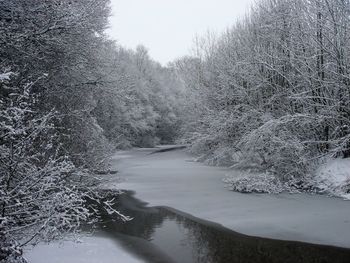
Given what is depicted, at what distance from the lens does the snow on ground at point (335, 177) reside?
15.0 m

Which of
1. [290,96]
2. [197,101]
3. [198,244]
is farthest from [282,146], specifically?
[197,101]

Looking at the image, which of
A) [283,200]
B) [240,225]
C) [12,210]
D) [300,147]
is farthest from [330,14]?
[12,210]

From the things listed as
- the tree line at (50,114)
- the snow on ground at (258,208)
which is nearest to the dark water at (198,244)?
the snow on ground at (258,208)

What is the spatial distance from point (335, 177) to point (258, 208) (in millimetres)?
4426

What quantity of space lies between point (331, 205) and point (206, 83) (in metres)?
17.2

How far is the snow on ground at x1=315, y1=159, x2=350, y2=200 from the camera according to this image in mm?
15008

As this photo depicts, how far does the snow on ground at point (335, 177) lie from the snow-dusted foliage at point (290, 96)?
48cm

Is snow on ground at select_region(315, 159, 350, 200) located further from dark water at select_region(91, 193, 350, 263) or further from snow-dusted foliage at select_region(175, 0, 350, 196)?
dark water at select_region(91, 193, 350, 263)

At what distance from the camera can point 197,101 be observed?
28.1 meters

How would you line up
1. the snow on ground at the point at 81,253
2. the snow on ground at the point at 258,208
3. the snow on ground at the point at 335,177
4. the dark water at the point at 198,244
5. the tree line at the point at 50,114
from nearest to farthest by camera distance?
the tree line at the point at 50,114
the snow on ground at the point at 81,253
the dark water at the point at 198,244
the snow on ground at the point at 258,208
the snow on ground at the point at 335,177

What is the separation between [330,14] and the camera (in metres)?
17.4

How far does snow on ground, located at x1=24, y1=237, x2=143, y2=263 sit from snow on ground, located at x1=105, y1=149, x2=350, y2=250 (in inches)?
134

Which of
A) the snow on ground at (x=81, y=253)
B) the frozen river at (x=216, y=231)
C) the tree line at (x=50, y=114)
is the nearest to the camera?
the tree line at (x=50, y=114)

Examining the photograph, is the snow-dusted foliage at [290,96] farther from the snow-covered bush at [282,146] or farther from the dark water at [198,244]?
the dark water at [198,244]
